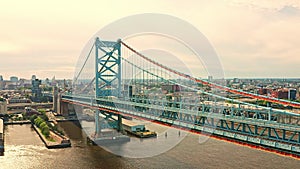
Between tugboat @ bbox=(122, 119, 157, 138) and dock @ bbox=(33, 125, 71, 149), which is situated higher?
tugboat @ bbox=(122, 119, 157, 138)

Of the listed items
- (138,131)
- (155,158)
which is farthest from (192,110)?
(138,131)

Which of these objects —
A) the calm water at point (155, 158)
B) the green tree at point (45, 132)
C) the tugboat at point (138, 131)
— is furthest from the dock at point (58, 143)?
the tugboat at point (138, 131)

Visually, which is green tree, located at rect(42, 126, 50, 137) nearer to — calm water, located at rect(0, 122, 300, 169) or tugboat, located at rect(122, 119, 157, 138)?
calm water, located at rect(0, 122, 300, 169)

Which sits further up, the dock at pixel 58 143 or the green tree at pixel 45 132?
the green tree at pixel 45 132

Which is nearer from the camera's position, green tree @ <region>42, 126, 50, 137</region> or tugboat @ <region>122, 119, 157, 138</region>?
tugboat @ <region>122, 119, 157, 138</region>

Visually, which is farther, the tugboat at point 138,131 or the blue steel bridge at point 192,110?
the tugboat at point 138,131

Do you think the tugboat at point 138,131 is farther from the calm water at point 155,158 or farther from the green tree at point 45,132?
the green tree at point 45,132

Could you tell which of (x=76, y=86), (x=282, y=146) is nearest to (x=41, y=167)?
(x=282, y=146)

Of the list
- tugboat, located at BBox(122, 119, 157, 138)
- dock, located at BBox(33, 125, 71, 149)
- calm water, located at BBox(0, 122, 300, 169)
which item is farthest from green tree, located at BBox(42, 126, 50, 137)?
tugboat, located at BBox(122, 119, 157, 138)

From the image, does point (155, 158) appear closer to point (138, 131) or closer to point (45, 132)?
point (138, 131)
